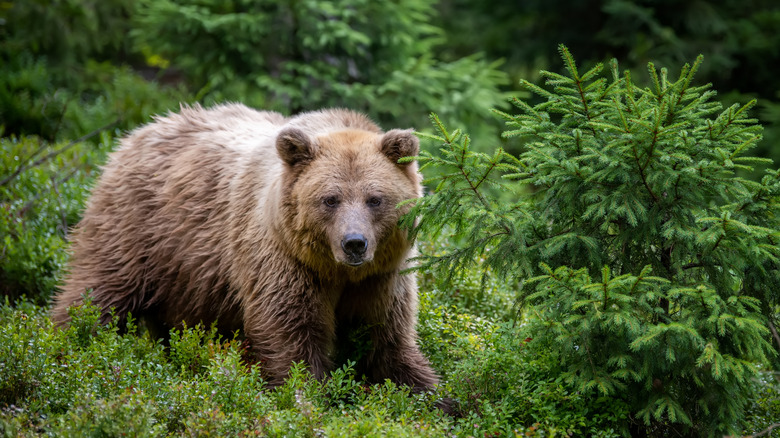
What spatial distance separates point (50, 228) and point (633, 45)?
34.5 ft

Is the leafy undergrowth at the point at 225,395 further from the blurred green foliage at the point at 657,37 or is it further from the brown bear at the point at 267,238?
the blurred green foliage at the point at 657,37

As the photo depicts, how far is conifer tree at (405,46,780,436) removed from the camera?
4.27 m

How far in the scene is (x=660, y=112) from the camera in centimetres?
430

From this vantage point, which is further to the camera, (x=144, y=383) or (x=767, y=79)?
(x=767, y=79)

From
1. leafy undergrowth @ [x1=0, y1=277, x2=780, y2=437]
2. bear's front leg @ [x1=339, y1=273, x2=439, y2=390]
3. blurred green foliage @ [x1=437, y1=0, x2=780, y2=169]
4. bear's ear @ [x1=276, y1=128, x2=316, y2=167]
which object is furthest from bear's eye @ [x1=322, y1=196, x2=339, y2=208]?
blurred green foliage @ [x1=437, y1=0, x2=780, y2=169]

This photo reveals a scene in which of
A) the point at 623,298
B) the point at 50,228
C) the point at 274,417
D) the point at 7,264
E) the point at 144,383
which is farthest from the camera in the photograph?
the point at 50,228

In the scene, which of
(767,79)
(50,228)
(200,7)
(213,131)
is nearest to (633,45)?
(767,79)

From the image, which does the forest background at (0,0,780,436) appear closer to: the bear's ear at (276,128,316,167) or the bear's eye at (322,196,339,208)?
the bear's eye at (322,196,339,208)

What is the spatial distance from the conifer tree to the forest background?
12cm

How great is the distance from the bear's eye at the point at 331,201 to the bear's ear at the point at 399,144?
1.71ft

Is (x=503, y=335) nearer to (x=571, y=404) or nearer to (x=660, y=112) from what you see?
(x=571, y=404)

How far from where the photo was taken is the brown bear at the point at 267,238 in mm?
5363

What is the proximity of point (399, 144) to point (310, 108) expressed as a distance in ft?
19.6

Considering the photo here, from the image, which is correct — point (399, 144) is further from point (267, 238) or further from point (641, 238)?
point (641, 238)
